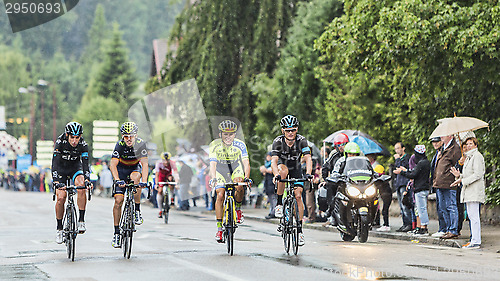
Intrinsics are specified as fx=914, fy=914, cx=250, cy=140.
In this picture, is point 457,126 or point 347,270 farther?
point 457,126

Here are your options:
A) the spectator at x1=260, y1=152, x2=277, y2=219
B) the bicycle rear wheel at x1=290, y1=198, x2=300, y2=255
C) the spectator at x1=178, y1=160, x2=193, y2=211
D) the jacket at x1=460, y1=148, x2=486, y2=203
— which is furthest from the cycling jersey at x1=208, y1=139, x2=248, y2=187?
the spectator at x1=178, y1=160, x2=193, y2=211

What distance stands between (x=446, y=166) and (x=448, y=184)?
1.12 feet

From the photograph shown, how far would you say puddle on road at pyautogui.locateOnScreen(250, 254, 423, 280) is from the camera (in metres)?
10.2

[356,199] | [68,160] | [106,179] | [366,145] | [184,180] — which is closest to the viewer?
[68,160]

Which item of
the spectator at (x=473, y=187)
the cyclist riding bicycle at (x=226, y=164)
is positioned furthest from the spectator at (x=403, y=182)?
the cyclist riding bicycle at (x=226, y=164)

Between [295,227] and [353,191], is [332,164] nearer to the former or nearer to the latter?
[353,191]

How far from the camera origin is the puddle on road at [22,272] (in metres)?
10.4

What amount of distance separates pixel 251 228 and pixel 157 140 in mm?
40085

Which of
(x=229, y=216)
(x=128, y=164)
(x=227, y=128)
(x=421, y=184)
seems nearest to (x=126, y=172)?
(x=128, y=164)

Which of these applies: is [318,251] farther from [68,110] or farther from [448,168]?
[68,110]

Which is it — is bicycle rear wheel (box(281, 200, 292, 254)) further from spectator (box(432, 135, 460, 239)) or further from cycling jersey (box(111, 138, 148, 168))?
spectator (box(432, 135, 460, 239))

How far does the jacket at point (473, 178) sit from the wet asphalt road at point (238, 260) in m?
1.05

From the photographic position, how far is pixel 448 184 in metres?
16.3

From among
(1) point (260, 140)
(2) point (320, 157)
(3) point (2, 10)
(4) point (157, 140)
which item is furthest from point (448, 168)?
(3) point (2, 10)
